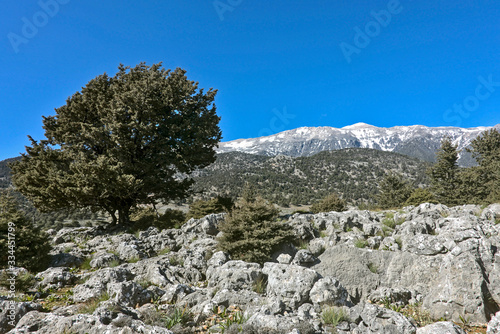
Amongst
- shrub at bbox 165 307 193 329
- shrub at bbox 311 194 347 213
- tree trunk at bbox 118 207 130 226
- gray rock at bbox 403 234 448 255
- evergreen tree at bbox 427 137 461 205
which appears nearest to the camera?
shrub at bbox 165 307 193 329

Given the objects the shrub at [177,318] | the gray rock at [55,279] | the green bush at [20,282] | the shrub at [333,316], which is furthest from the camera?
the gray rock at [55,279]

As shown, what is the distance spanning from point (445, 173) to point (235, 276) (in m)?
49.9

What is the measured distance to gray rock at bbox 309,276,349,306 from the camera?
647cm

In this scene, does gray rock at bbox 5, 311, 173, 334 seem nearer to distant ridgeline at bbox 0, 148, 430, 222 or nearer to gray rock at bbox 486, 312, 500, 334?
gray rock at bbox 486, 312, 500, 334

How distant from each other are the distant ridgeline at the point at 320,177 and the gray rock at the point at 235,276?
72.0 meters

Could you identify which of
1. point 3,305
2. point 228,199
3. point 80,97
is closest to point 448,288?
point 3,305

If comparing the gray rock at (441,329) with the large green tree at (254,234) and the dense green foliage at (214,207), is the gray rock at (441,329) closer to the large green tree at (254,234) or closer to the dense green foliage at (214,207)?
the large green tree at (254,234)

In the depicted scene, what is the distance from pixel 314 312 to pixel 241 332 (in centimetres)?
224

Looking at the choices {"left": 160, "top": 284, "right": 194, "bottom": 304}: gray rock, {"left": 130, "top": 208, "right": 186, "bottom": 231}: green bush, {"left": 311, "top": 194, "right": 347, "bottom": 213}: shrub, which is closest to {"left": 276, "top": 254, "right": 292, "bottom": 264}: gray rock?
{"left": 160, "top": 284, "right": 194, "bottom": 304}: gray rock

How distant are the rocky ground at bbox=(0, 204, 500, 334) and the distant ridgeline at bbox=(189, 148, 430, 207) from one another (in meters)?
70.4

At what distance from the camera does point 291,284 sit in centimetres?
699

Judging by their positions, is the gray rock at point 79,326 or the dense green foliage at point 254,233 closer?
the gray rock at point 79,326

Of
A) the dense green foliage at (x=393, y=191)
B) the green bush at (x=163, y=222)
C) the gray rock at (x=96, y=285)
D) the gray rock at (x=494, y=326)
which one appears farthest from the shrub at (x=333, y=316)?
the dense green foliage at (x=393, y=191)

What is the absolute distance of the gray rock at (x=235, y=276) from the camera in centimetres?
764
